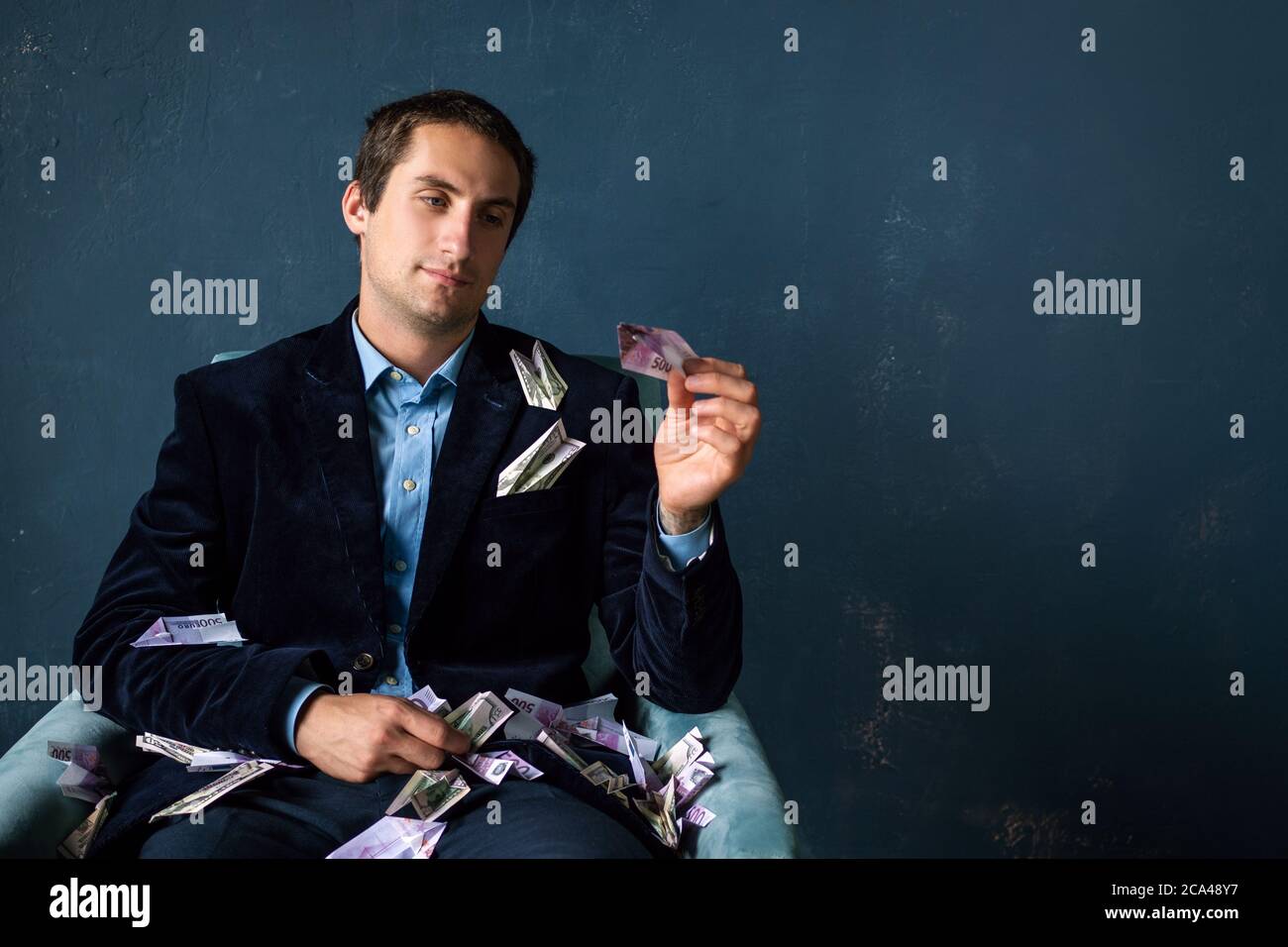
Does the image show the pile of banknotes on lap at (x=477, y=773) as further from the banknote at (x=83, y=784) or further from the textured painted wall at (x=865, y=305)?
the textured painted wall at (x=865, y=305)

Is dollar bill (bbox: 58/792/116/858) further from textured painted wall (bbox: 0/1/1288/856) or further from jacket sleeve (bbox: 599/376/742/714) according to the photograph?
textured painted wall (bbox: 0/1/1288/856)

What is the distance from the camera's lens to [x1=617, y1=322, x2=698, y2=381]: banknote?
6.05 ft

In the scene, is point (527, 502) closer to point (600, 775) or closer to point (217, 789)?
point (600, 775)

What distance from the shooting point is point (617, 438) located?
2.21 m

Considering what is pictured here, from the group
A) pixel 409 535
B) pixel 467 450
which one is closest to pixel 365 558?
pixel 409 535

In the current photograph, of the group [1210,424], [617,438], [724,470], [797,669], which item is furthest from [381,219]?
[1210,424]

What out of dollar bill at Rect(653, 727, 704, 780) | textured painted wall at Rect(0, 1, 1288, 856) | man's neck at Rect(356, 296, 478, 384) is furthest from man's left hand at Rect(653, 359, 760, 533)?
textured painted wall at Rect(0, 1, 1288, 856)

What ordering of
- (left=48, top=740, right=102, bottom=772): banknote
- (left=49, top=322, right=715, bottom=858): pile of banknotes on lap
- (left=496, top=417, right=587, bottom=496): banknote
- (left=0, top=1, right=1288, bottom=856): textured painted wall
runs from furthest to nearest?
(left=0, top=1, right=1288, bottom=856): textured painted wall → (left=496, top=417, right=587, bottom=496): banknote → (left=48, top=740, right=102, bottom=772): banknote → (left=49, top=322, right=715, bottom=858): pile of banknotes on lap

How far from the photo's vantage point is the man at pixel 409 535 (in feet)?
6.07

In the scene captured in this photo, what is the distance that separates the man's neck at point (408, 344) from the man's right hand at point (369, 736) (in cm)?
63

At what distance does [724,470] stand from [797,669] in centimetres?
146

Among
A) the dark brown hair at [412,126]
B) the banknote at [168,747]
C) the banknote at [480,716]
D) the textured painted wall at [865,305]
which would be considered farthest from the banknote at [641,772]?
the textured painted wall at [865,305]
